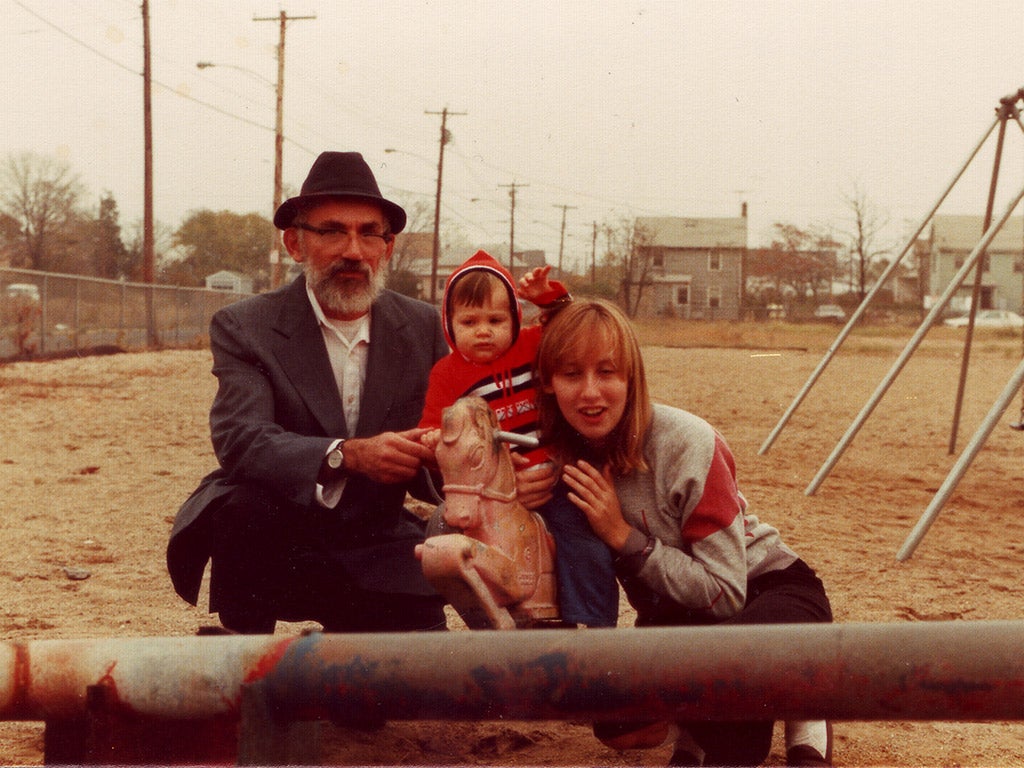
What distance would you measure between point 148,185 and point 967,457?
26.6 metres

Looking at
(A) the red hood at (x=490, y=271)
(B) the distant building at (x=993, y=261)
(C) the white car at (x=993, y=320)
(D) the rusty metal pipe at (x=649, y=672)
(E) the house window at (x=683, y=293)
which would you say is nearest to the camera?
(D) the rusty metal pipe at (x=649, y=672)

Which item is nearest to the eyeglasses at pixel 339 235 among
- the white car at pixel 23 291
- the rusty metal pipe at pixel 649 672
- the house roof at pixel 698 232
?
the rusty metal pipe at pixel 649 672

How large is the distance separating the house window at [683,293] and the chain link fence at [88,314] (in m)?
26.8

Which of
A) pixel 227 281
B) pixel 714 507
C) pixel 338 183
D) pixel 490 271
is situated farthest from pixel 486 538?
pixel 227 281

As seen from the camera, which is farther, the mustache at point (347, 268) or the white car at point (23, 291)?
the white car at point (23, 291)

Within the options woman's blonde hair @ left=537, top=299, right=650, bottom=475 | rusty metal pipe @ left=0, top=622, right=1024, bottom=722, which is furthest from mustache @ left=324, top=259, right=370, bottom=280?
rusty metal pipe @ left=0, top=622, right=1024, bottom=722

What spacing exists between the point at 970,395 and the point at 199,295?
75.8 feet

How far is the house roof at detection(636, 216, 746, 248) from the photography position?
203ft

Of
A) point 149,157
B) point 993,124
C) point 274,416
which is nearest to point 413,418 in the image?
point 274,416

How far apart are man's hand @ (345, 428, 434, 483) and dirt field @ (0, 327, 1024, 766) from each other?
0.79 meters

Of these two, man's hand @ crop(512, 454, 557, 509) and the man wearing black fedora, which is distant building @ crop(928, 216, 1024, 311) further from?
man's hand @ crop(512, 454, 557, 509)

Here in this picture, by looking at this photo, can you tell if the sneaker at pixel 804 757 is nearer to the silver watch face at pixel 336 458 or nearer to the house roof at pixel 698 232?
the silver watch face at pixel 336 458

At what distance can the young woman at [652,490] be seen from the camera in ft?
8.23

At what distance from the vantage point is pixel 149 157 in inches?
1134
